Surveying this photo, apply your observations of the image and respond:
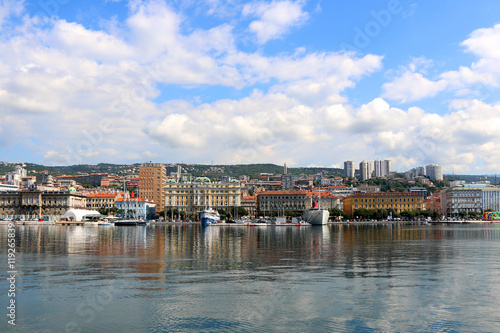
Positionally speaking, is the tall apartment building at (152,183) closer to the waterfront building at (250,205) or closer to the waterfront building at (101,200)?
the waterfront building at (101,200)

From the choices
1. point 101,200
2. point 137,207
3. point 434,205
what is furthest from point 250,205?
point 434,205

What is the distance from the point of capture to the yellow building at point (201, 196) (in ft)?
458

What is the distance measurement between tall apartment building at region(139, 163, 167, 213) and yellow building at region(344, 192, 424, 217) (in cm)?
5989

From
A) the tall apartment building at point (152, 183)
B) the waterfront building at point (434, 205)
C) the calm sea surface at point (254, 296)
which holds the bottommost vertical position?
the waterfront building at point (434, 205)

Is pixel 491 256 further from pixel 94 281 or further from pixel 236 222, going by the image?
pixel 236 222

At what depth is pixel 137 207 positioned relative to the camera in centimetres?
12812

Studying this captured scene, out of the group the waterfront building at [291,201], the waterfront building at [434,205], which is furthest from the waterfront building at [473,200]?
the waterfront building at [291,201]

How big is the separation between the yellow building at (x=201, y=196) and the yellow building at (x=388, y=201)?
120 feet

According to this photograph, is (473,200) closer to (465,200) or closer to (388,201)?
(465,200)

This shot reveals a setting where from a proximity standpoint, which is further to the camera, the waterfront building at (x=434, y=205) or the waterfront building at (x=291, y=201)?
the waterfront building at (x=434, y=205)

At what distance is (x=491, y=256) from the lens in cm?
2745

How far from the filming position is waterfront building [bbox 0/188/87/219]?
120 m

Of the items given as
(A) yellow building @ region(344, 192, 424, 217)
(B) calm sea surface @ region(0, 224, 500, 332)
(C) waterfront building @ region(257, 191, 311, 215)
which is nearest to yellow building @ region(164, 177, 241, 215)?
(C) waterfront building @ region(257, 191, 311, 215)

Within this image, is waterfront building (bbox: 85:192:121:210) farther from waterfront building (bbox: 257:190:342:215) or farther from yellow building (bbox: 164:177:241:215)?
waterfront building (bbox: 257:190:342:215)
